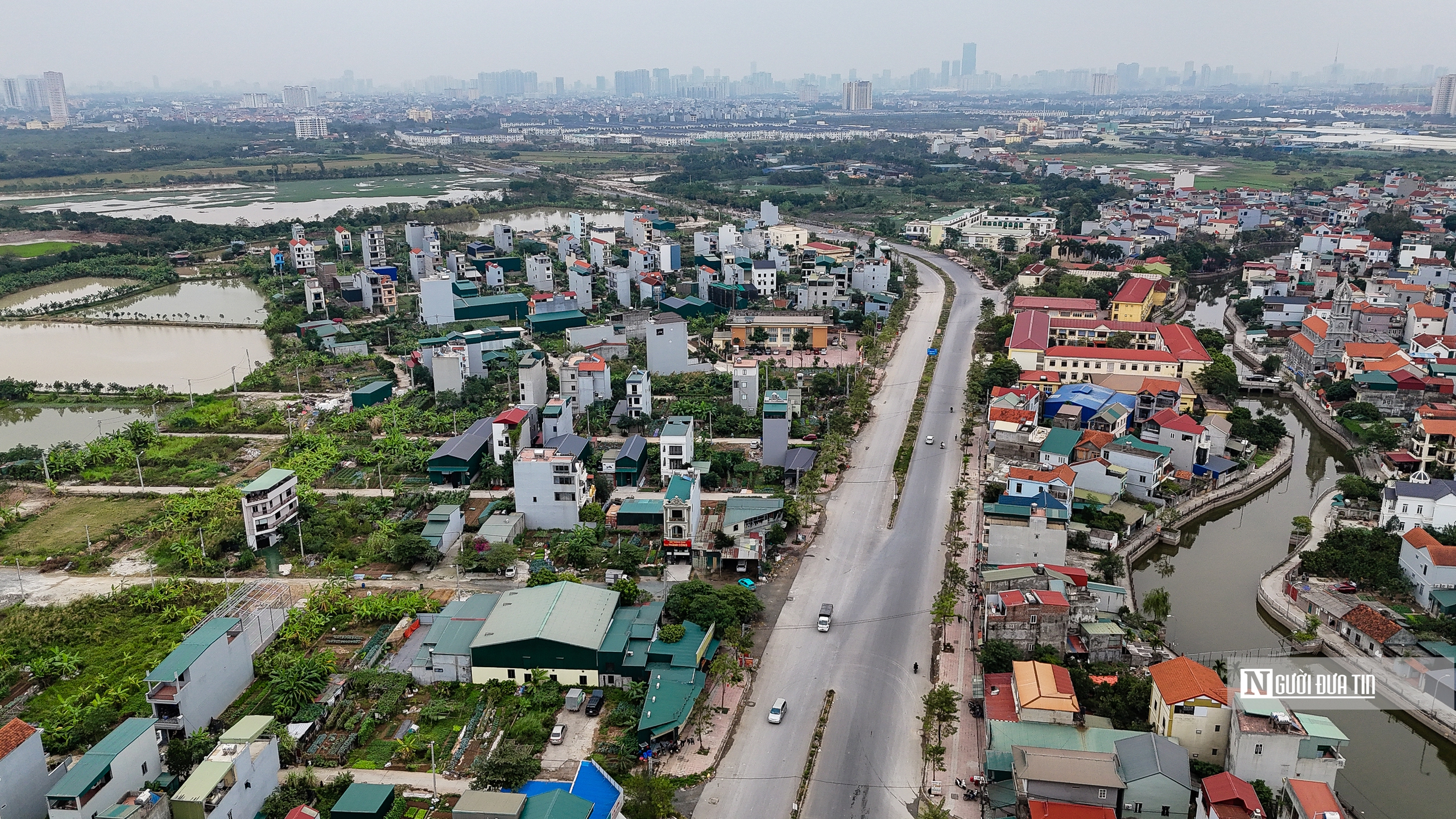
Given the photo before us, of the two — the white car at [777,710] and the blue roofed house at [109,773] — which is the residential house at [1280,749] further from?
the blue roofed house at [109,773]

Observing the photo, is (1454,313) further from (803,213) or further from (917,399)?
(803,213)

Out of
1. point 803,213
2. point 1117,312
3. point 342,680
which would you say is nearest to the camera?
point 342,680

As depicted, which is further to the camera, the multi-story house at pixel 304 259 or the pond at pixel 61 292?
the multi-story house at pixel 304 259

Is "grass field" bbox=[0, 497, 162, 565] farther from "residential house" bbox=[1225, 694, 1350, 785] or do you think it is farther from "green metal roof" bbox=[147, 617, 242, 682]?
"residential house" bbox=[1225, 694, 1350, 785]

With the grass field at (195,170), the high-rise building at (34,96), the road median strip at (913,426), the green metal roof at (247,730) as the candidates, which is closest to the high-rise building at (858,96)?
the grass field at (195,170)

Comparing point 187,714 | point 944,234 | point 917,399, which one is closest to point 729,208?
point 944,234

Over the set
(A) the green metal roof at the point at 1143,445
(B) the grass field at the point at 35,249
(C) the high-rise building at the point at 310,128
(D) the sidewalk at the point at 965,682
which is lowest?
(D) the sidewalk at the point at 965,682

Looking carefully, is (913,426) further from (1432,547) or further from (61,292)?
(61,292)
